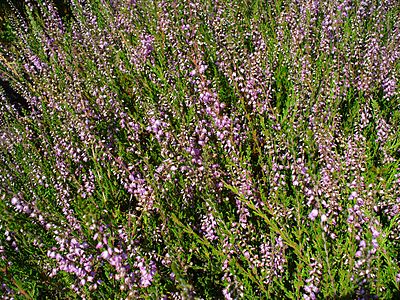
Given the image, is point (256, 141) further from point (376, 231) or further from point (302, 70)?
point (376, 231)

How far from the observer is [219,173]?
3.00 metres

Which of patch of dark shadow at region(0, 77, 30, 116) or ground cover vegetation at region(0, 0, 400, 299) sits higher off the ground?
patch of dark shadow at region(0, 77, 30, 116)

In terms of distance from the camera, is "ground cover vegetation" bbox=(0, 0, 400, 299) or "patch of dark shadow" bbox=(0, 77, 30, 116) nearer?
"ground cover vegetation" bbox=(0, 0, 400, 299)

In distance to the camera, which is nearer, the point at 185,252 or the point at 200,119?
the point at 185,252

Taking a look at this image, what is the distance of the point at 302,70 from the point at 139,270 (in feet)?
7.55

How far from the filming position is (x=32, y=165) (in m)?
3.79

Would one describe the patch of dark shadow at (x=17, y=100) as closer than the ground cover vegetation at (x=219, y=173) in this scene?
No

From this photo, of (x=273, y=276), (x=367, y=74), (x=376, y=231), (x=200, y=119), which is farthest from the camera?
(x=367, y=74)

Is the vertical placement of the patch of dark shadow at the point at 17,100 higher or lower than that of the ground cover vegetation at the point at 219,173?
higher

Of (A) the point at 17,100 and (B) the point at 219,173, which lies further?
(A) the point at 17,100

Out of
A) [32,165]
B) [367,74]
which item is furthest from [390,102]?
[32,165]

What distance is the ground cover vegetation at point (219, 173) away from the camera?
7.94 ft

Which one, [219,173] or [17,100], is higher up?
[17,100]

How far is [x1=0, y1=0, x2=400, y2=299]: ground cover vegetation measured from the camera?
2.42m
